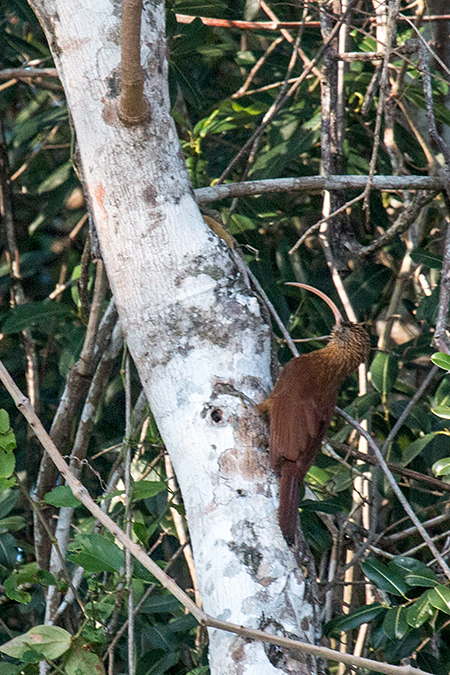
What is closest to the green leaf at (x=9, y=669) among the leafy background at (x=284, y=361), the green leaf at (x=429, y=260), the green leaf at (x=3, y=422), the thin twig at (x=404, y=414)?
the leafy background at (x=284, y=361)

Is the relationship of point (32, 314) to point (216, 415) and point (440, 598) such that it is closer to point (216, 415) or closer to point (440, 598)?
point (216, 415)

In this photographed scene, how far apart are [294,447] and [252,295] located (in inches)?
14.2

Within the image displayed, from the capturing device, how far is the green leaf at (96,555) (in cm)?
172

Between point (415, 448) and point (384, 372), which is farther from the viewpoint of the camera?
point (384, 372)

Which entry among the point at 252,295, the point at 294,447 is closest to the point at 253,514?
the point at 294,447

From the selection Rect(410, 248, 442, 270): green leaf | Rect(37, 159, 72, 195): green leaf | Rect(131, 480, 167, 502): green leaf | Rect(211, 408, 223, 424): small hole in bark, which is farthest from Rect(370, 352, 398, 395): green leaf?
Rect(37, 159, 72, 195): green leaf

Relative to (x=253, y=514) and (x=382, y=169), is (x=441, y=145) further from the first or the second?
(x=253, y=514)

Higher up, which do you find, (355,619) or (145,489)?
(145,489)

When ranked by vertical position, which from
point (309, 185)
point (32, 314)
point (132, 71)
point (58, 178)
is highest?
point (132, 71)

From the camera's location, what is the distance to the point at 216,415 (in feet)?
5.25

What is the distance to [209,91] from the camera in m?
3.99

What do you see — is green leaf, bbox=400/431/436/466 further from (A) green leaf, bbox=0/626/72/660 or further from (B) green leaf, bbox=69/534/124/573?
(A) green leaf, bbox=0/626/72/660

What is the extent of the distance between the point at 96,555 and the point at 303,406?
2.12ft

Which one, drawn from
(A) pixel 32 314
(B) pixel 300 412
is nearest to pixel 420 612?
(B) pixel 300 412
